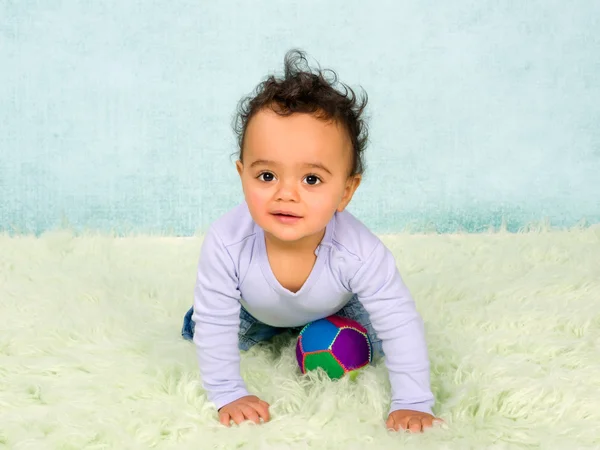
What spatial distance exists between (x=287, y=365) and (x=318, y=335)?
82 millimetres

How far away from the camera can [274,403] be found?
4.07 feet

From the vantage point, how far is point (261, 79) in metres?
2.51

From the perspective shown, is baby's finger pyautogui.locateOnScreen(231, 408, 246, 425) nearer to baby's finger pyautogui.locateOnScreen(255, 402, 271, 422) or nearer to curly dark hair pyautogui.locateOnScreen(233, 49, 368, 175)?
baby's finger pyautogui.locateOnScreen(255, 402, 271, 422)

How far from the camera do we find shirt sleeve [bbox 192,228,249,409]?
125 centimetres

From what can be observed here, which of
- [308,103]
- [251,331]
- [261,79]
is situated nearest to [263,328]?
[251,331]

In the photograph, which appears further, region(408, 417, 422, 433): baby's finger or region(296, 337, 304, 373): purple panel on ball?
region(296, 337, 304, 373): purple panel on ball

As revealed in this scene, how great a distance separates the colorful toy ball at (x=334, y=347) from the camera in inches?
52.5

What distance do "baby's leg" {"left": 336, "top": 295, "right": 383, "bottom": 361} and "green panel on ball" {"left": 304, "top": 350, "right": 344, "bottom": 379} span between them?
10 centimetres

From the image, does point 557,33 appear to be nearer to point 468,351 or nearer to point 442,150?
point 442,150

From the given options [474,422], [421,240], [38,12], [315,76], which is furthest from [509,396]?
[38,12]

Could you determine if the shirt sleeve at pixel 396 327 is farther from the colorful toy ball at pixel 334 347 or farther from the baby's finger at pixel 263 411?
the baby's finger at pixel 263 411

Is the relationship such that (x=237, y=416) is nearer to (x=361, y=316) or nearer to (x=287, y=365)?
(x=287, y=365)

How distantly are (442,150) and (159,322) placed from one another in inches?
53.0

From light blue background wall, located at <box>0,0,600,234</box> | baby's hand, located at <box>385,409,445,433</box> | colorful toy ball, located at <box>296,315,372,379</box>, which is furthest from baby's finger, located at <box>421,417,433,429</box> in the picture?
light blue background wall, located at <box>0,0,600,234</box>
